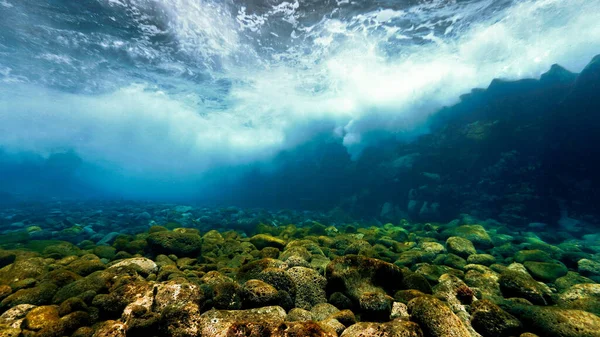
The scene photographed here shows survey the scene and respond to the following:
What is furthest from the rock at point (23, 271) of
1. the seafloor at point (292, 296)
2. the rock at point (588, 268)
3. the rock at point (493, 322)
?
the rock at point (588, 268)

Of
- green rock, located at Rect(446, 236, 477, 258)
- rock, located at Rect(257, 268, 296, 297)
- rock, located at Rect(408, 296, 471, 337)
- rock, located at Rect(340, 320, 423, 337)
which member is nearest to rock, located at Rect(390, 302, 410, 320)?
rock, located at Rect(408, 296, 471, 337)

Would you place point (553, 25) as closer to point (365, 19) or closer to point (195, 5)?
point (365, 19)

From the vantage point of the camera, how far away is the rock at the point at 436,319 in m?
2.79

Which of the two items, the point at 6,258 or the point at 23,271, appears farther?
the point at 6,258

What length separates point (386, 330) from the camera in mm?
2615

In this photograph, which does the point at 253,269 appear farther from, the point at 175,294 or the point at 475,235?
the point at 475,235

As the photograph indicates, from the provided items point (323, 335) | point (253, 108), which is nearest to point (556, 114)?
point (323, 335)

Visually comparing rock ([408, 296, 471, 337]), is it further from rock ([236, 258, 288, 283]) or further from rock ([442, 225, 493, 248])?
rock ([442, 225, 493, 248])

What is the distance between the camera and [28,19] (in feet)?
46.4

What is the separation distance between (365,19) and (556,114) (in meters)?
15.5

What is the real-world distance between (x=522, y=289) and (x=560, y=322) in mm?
1139

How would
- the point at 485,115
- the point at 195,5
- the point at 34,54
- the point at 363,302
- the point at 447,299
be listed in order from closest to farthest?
the point at 363,302 < the point at 447,299 < the point at 195,5 < the point at 34,54 < the point at 485,115

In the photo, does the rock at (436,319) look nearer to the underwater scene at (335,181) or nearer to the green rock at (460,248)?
the underwater scene at (335,181)

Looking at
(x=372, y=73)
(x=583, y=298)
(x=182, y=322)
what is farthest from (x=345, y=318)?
(x=372, y=73)
